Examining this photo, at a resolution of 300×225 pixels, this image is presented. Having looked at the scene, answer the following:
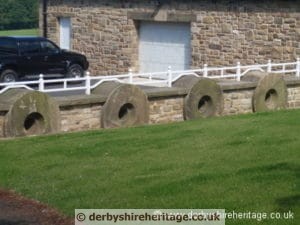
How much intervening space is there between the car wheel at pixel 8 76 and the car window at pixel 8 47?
2.18ft

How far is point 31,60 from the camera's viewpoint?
1113 inches

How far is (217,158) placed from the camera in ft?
44.3

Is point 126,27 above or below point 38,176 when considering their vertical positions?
above

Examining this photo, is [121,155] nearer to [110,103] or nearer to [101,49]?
[110,103]

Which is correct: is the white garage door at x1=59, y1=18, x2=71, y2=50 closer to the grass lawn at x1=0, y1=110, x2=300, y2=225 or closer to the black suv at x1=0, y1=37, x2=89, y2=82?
the black suv at x1=0, y1=37, x2=89, y2=82

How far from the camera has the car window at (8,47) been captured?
28.1 metres

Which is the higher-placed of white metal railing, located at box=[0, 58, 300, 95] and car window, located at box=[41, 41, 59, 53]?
car window, located at box=[41, 41, 59, 53]

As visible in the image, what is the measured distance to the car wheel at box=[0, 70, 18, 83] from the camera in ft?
90.4

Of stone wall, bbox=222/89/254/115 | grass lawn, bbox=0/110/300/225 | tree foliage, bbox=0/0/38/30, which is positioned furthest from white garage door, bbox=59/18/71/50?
tree foliage, bbox=0/0/38/30

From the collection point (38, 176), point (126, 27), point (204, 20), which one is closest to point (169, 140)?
point (38, 176)

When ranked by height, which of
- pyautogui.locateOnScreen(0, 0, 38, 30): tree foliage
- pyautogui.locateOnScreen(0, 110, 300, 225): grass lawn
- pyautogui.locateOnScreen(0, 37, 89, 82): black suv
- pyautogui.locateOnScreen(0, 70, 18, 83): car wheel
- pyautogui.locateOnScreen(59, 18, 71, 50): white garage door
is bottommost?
pyautogui.locateOnScreen(0, 110, 300, 225): grass lawn

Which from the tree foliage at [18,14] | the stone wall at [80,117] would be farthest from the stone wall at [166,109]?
the tree foliage at [18,14]

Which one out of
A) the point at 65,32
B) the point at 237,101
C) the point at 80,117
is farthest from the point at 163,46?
the point at 80,117

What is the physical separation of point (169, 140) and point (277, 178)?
4.61 meters
